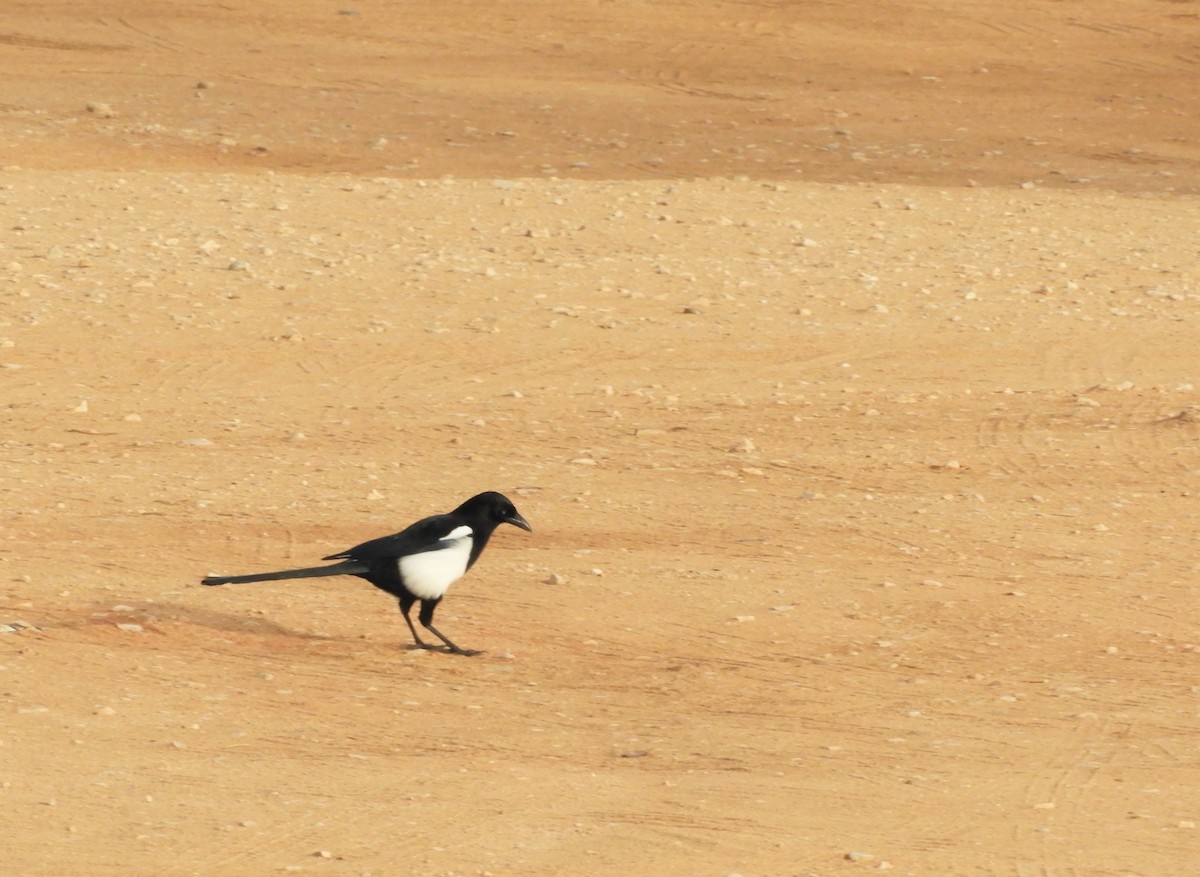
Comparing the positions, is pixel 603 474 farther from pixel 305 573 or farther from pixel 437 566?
pixel 305 573

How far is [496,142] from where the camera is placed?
17203 millimetres

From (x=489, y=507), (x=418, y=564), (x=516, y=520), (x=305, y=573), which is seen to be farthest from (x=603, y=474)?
(x=305, y=573)

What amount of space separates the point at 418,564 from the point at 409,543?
82mm

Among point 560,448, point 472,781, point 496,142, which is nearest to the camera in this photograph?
point 472,781

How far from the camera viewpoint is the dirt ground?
17.8ft

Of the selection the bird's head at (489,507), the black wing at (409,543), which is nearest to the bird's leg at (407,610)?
the black wing at (409,543)

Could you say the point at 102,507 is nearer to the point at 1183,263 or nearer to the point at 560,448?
the point at 560,448

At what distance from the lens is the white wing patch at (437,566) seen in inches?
260

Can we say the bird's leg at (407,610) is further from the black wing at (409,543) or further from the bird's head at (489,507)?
the bird's head at (489,507)

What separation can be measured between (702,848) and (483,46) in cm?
1663

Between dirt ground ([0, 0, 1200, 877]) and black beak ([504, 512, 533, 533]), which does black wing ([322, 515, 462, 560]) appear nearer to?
black beak ([504, 512, 533, 533])

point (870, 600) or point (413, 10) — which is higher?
point (413, 10)

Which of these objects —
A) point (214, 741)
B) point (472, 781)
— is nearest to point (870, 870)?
point (472, 781)

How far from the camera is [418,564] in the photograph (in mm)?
6617
